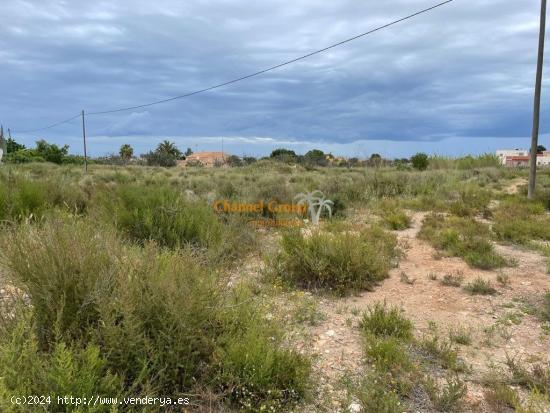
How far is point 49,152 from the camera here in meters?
44.2

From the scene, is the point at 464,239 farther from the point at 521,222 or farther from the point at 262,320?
the point at 262,320

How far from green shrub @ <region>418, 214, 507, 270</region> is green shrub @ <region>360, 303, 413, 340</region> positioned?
2714 millimetres

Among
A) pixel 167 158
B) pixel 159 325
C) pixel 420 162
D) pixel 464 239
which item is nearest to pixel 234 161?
pixel 167 158

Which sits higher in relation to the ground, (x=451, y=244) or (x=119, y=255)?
(x=119, y=255)

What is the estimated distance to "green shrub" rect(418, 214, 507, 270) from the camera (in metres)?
5.99

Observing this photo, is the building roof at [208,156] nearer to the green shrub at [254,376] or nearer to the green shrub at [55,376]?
the green shrub at [254,376]

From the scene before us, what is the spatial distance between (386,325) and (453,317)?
98 centimetres

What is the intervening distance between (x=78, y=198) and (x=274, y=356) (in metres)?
7.48

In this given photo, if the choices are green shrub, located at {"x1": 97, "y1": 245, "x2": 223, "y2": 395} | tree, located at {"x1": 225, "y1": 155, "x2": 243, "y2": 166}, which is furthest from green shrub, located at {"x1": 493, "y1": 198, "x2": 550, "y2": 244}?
tree, located at {"x1": 225, "y1": 155, "x2": 243, "y2": 166}

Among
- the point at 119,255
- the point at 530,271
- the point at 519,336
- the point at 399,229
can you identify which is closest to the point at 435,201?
the point at 399,229

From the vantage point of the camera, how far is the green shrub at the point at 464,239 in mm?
5988

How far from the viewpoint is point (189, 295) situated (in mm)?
2596

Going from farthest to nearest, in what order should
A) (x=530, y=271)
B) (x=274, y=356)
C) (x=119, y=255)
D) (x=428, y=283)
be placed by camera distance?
(x=530, y=271), (x=428, y=283), (x=119, y=255), (x=274, y=356)

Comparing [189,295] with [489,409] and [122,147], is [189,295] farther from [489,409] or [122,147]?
[122,147]
